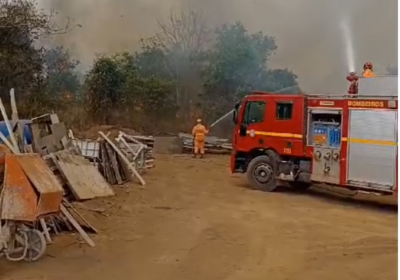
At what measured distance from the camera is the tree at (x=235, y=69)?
24.9m

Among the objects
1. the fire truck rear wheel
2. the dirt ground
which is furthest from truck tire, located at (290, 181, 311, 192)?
the dirt ground

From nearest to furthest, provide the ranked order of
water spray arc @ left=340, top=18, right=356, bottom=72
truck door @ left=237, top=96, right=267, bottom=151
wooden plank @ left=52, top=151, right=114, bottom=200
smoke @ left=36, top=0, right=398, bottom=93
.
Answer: wooden plank @ left=52, top=151, right=114, bottom=200 → truck door @ left=237, top=96, right=267, bottom=151 → smoke @ left=36, top=0, right=398, bottom=93 → water spray arc @ left=340, top=18, right=356, bottom=72

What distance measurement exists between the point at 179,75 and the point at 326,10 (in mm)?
6857

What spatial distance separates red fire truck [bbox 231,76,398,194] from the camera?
10.5m

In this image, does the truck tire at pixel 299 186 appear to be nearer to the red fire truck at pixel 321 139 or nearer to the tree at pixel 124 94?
the red fire truck at pixel 321 139

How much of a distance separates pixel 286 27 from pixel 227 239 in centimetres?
2005

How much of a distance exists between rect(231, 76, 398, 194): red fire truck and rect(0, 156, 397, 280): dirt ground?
537 mm

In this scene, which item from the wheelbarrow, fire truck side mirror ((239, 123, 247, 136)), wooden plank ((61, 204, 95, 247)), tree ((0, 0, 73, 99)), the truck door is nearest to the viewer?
the wheelbarrow

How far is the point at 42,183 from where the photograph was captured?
6359 millimetres

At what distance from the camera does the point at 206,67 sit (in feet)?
85.3

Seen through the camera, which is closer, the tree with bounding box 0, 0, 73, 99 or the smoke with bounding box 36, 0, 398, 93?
the tree with bounding box 0, 0, 73, 99

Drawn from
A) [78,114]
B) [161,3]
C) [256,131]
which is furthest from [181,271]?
[161,3]

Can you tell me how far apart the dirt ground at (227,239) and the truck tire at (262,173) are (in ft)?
0.85

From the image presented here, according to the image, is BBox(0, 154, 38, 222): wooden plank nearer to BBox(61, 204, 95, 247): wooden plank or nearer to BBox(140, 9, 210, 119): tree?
BBox(61, 204, 95, 247): wooden plank
